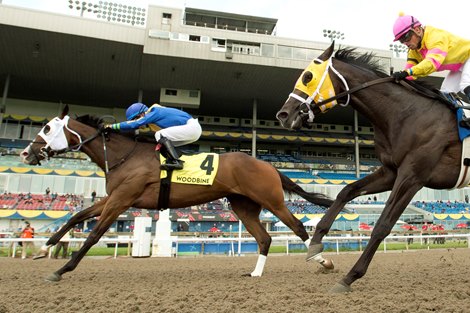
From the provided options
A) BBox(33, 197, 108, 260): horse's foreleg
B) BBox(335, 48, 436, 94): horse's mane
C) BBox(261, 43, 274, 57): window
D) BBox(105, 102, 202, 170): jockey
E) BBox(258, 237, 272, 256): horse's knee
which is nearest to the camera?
BBox(335, 48, 436, 94): horse's mane

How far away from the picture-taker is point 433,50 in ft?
11.4

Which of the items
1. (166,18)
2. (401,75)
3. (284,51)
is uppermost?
(166,18)

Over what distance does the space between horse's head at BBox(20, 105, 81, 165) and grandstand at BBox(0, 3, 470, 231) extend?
1713 cm

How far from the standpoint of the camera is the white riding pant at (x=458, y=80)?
11.7 ft

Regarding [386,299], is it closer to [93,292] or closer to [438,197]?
[93,292]

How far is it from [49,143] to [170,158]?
1.74 metres

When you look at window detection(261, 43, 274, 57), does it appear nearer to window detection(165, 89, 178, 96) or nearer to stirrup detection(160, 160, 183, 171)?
window detection(165, 89, 178, 96)

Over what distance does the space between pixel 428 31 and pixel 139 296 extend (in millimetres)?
3705

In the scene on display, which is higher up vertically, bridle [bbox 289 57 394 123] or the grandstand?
the grandstand

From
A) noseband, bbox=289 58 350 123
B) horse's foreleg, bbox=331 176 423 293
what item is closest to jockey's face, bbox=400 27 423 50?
noseband, bbox=289 58 350 123

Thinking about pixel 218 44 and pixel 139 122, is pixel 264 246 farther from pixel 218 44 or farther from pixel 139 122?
pixel 218 44

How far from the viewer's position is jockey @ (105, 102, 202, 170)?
496 cm

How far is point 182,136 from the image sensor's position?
5.33 metres

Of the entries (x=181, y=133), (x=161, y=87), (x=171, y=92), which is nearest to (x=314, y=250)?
(x=181, y=133)
